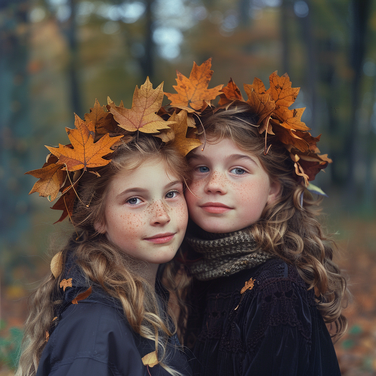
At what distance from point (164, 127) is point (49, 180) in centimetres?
68

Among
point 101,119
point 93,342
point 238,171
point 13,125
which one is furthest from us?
point 13,125

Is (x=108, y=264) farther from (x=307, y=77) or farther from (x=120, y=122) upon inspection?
(x=307, y=77)

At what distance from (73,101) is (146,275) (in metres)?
9.98

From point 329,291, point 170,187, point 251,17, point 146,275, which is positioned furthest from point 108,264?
point 251,17

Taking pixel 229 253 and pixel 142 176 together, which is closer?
pixel 142 176

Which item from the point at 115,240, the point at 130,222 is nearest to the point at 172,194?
the point at 130,222

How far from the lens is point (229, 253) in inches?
90.0

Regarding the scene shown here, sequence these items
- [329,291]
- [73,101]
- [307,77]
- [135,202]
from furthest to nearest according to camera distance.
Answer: [307,77] < [73,101] < [329,291] < [135,202]

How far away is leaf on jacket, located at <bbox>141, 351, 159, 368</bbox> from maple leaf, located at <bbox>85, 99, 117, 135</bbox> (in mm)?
1230

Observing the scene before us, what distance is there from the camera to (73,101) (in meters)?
11.3

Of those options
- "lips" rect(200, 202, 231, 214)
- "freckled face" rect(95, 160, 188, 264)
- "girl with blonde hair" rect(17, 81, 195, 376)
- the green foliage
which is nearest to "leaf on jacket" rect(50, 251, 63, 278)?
"girl with blonde hair" rect(17, 81, 195, 376)

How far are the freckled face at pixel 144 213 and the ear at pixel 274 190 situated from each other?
0.68 meters

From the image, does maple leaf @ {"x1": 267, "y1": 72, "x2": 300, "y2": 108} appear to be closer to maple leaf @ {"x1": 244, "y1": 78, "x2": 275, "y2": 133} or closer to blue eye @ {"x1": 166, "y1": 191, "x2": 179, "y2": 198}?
maple leaf @ {"x1": 244, "y1": 78, "x2": 275, "y2": 133}

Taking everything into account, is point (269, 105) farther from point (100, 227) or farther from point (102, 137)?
point (100, 227)
